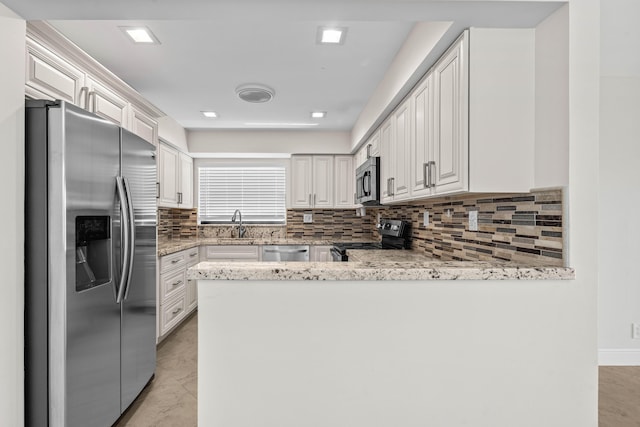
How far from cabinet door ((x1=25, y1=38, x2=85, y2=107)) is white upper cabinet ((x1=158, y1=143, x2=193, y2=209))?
5.77 ft

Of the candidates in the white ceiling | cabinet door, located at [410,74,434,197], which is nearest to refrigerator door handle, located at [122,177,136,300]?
the white ceiling

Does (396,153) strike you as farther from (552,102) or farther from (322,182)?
(322,182)

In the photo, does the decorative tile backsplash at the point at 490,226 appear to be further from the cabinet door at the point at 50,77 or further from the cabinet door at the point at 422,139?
the cabinet door at the point at 50,77

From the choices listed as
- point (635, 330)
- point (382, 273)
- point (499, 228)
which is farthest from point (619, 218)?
point (382, 273)

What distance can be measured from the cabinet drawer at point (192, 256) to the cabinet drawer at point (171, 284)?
19 cm

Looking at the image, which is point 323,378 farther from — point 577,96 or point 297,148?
point 297,148

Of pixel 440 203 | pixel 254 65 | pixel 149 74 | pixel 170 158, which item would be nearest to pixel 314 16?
pixel 254 65

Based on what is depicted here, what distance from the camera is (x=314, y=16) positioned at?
1.42 metres

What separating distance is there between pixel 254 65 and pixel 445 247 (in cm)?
A: 202

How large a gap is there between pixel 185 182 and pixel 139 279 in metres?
2.58

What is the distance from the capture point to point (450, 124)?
1676 millimetres

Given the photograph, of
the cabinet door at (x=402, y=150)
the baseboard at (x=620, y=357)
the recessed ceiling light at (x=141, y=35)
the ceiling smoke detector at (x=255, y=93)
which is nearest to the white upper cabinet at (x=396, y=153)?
the cabinet door at (x=402, y=150)

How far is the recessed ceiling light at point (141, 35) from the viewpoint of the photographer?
208cm

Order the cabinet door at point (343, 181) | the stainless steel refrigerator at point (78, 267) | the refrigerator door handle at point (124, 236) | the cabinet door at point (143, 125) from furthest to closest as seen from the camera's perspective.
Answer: the cabinet door at point (343, 181), the cabinet door at point (143, 125), the refrigerator door handle at point (124, 236), the stainless steel refrigerator at point (78, 267)
